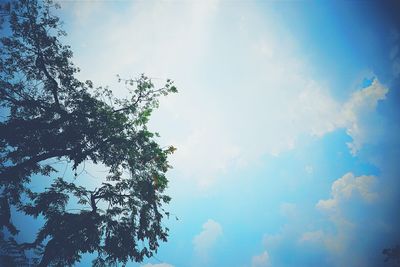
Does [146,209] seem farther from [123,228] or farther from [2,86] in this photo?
[2,86]

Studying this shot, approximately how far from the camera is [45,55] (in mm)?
14461

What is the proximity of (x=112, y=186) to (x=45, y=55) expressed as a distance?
1017 cm

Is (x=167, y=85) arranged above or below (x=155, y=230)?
above

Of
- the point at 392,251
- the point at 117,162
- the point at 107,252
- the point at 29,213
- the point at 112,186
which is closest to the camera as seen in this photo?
the point at 29,213

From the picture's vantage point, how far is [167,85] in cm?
1564

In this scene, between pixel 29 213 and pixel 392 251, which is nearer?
pixel 29 213

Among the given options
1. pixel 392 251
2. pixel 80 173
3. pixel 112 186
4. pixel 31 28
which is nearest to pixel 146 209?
pixel 112 186

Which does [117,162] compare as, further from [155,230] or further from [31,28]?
[31,28]

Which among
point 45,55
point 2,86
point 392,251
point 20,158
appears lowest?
point 392,251

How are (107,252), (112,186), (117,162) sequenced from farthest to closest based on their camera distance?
(117,162), (112,186), (107,252)

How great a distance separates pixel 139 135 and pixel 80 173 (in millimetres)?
4947

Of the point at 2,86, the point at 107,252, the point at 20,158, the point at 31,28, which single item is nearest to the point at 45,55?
the point at 31,28

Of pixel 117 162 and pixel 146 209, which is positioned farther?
pixel 117 162

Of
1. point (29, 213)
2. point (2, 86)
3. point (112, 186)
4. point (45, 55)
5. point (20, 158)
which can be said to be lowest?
point (29, 213)
